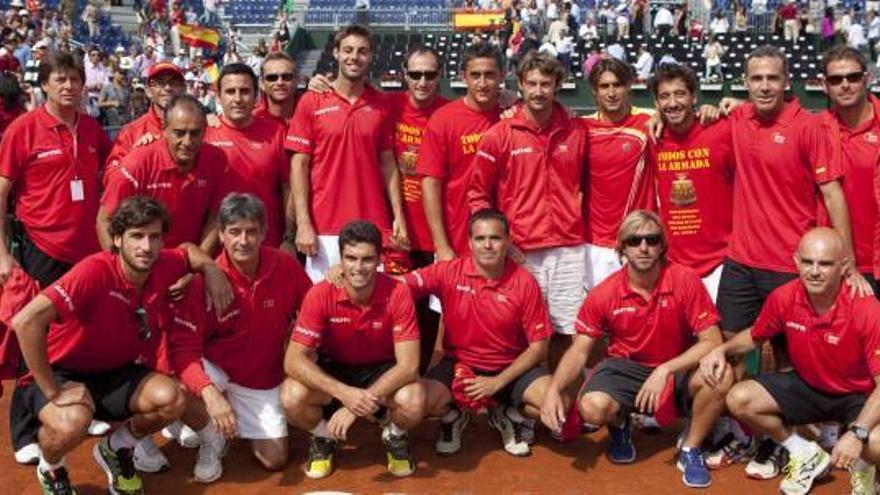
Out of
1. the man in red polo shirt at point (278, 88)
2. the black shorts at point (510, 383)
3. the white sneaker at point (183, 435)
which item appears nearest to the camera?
the black shorts at point (510, 383)

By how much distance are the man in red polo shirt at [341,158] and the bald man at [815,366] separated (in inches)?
97.7

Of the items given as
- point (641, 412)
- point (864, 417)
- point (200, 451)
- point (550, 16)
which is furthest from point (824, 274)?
point (550, 16)

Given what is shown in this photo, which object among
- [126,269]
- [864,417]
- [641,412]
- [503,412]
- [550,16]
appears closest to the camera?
[864,417]

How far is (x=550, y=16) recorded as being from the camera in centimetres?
2878

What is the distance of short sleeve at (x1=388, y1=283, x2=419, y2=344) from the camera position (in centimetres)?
564

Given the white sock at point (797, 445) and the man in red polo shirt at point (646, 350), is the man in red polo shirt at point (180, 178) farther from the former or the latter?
the white sock at point (797, 445)

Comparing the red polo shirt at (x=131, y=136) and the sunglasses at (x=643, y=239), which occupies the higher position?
the red polo shirt at (x=131, y=136)

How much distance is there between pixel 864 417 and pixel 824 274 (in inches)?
29.4

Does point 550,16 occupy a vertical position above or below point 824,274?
above

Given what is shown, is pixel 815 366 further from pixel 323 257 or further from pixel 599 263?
pixel 323 257

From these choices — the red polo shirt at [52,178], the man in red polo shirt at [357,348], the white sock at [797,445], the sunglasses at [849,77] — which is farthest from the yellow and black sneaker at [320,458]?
the sunglasses at [849,77]

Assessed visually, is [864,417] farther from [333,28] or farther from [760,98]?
[333,28]

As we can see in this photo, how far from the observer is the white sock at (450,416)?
596cm

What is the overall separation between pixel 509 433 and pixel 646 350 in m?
0.98
